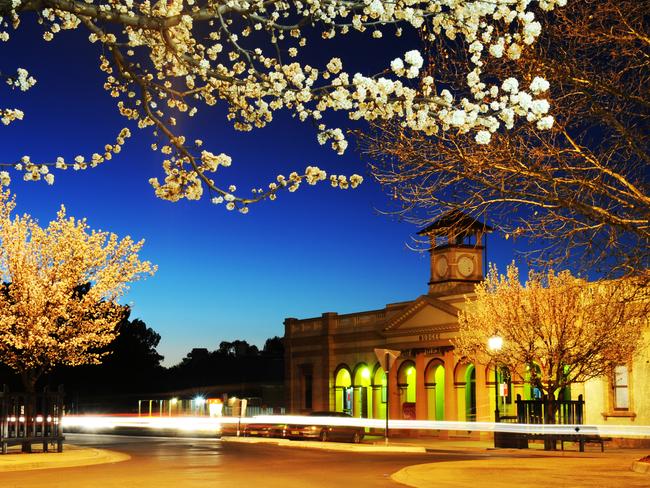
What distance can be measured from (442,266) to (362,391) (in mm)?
9898

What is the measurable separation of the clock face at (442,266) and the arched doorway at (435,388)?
4.25 m

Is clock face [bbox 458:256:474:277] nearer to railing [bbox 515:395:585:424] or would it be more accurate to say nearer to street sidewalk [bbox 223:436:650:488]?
railing [bbox 515:395:585:424]

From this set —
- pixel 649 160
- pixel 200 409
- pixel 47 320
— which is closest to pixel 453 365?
pixel 200 409

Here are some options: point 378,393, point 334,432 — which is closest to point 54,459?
point 334,432

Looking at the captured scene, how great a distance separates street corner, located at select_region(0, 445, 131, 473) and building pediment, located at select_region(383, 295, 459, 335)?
22.9 m

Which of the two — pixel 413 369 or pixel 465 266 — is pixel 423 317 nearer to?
pixel 465 266

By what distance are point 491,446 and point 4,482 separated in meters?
21.3

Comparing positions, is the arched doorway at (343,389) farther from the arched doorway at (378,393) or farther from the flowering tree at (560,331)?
the flowering tree at (560,331)

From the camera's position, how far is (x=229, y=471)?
20172mm

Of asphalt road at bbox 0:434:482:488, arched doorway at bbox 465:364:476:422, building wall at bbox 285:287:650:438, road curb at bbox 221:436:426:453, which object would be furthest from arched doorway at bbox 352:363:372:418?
asphalt road at bbox 0:434:482:488

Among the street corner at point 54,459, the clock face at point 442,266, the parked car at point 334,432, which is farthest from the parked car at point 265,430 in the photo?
the street corner at point 54,459

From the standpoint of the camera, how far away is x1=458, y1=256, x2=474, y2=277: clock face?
47.6 metres

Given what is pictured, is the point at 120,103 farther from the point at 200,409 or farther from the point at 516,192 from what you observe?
the point at 200,409

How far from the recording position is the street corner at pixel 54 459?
21.3 m
